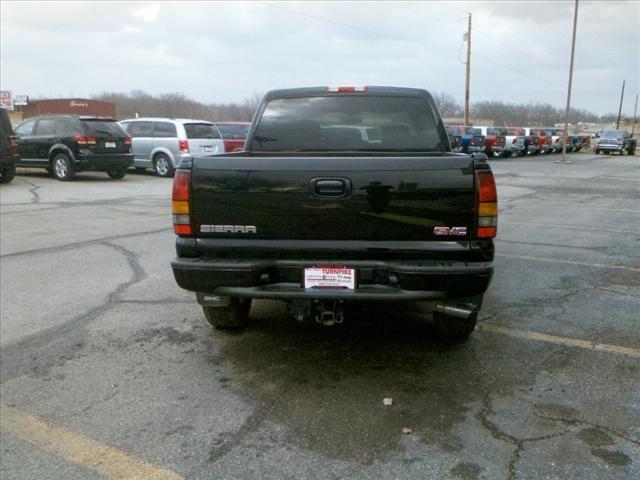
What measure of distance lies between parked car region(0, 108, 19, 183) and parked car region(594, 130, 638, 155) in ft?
131

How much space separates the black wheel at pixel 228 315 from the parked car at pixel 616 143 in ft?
142

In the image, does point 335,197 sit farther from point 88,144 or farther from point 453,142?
point 88,144

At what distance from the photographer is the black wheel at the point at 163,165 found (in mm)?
18016

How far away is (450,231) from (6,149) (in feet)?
47.5

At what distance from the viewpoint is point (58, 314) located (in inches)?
197

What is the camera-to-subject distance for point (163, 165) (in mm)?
18172

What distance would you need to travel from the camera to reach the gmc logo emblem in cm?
344

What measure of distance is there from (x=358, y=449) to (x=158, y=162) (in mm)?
16672

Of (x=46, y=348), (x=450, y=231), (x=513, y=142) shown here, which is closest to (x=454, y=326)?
(x=450, y=231)

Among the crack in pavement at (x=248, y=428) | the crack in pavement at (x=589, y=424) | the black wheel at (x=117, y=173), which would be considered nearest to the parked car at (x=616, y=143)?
the black wheel at (x=117, y=173)

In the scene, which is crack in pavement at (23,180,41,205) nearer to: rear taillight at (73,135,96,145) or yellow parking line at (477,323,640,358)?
rear taillight at (73,135,96,145)

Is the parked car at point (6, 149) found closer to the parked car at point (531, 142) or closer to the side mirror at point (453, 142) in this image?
the side mirror at point (453, 142)

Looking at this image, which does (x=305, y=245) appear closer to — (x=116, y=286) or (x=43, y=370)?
(x=43, y=370)

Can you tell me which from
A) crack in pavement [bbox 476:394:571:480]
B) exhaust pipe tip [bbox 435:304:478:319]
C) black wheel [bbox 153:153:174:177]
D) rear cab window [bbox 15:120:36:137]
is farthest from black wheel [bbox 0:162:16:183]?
crack in pavement [bbox 476:394:571:480]
